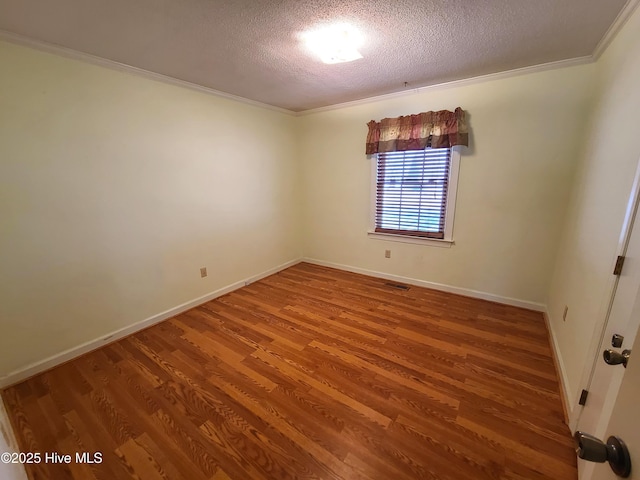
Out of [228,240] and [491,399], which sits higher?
[228,240]

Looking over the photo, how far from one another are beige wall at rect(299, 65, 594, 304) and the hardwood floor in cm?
55

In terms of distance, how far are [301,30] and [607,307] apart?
2.33m

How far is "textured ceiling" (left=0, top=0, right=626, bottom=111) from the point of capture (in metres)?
1.47

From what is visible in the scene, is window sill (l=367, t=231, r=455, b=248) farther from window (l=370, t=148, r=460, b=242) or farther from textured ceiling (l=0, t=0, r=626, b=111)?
textured ceiling (l=0, t=0, r=626, b=111)

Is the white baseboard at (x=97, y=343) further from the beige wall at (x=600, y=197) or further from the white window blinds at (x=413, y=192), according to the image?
the beige wall at (x=600, y=197)

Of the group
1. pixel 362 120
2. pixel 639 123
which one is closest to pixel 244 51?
pixel 362 120

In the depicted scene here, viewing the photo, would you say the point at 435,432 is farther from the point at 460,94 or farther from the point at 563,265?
the point at 460,94

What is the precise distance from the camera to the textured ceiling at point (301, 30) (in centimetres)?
147

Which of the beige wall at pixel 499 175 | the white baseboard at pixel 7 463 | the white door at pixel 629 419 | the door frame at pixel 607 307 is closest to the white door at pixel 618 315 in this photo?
Answer: the door frame at pixel 607 307

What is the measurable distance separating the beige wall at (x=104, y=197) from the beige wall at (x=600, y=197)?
3.22 metres

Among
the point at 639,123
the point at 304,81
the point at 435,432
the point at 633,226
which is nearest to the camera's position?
the point at 633,226

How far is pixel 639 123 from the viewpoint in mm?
1229

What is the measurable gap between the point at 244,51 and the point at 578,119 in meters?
2.88

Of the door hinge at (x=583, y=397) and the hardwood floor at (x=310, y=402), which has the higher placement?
the door hinge at (x=583, y=397)
